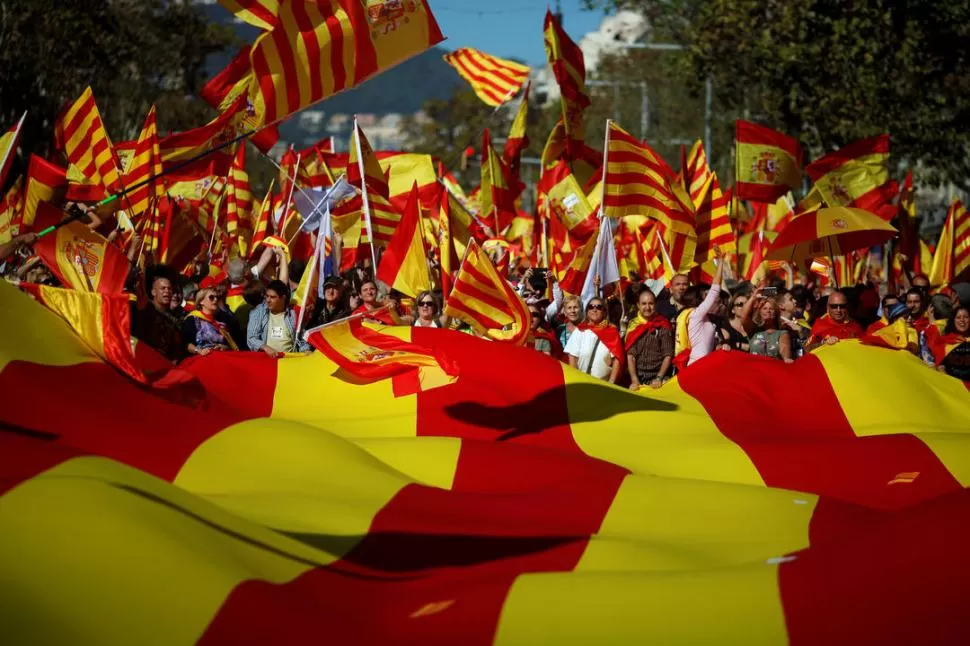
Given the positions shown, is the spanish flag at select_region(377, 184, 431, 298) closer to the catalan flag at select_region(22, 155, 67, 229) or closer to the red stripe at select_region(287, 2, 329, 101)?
the catalan flag at select_region(22, 155, 67, 229)

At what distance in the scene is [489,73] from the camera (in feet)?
63.7

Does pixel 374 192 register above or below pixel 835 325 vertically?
below

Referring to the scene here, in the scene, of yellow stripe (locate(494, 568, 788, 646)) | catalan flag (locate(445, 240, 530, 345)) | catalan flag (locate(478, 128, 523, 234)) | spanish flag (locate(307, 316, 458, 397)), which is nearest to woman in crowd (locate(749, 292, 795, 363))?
catalan flag (locate(445, 240, 530, 345))

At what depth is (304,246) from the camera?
1888 centimetres

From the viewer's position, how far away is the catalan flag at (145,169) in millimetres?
14833

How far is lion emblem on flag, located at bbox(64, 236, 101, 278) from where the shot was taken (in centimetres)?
888

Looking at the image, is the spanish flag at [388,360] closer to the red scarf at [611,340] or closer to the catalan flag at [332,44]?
the catalan flag at [332,44]

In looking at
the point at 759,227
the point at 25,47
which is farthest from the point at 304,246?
the point at 25,47

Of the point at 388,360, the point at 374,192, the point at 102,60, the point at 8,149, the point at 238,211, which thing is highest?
the point at 8,149

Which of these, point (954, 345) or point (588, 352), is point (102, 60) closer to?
point (588, 352)

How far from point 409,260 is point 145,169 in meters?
3.24

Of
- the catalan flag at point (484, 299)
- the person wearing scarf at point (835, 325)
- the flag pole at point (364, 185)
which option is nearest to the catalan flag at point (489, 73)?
the flag pole at point (364, 185)

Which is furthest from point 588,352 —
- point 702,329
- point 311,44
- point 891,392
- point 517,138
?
point 517,138

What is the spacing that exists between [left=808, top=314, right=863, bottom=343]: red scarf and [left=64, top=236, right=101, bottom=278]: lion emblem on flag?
5077mm
